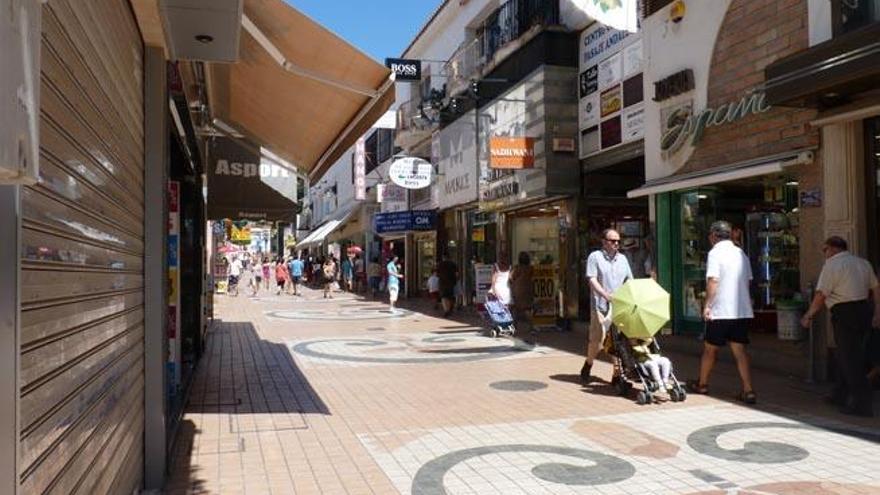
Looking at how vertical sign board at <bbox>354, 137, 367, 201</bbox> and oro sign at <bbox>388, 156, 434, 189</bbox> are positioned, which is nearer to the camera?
oro sign at <bbox>388, 156, 434, 189</bbox>

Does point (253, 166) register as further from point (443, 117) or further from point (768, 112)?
point (443, 117)

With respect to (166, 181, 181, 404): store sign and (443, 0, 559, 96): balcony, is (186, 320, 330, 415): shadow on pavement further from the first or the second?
(443, 0, 559, 96): balcony

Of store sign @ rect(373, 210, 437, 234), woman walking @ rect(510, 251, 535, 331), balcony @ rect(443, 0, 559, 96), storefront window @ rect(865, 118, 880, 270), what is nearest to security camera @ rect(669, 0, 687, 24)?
storefront window @ rect(865, 118, 880, 270)

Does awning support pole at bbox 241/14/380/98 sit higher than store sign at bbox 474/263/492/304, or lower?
higher

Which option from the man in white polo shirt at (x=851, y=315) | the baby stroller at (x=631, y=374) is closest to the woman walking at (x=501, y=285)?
the baby stroller at (x=631, y=374)

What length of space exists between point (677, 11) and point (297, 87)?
7199mm

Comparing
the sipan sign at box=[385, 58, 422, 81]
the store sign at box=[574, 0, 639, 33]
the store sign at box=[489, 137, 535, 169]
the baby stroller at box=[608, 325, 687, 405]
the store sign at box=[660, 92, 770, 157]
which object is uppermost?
the sipan sign at box=[385, 58, 422, 81]

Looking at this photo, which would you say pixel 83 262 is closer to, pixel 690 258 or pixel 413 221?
pixel 690 258

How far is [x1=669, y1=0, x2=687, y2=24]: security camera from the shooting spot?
37.8ft

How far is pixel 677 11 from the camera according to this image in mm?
11617

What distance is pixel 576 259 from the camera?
1542 centimetres

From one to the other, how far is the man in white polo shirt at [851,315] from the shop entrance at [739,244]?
448 centimetres

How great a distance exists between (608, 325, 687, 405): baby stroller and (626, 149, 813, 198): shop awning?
10.1ft

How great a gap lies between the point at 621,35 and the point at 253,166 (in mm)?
7479
